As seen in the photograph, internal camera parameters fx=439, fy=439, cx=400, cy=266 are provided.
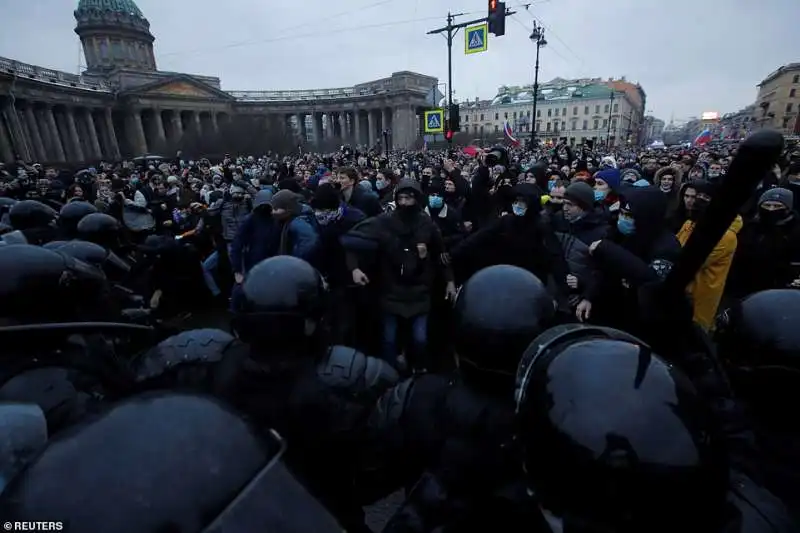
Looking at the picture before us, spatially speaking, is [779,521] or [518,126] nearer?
[779,521]

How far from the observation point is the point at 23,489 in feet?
2.14

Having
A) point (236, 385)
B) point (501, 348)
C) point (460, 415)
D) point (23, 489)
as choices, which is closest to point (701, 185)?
point (501, 348)

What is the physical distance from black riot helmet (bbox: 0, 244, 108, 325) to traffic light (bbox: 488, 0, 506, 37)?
11.7 metres

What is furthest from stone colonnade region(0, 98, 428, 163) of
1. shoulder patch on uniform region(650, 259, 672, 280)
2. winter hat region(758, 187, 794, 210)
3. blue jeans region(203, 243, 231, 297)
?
shoulder patch on uniform region(650, 259, 672, 280)

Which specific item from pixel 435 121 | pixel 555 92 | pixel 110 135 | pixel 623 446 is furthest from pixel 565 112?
pixel 623 446

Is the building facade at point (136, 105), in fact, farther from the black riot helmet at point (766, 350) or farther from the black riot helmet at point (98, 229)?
the black riot helmet at point (766, 350)

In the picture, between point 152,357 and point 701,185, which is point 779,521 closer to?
point 152,357

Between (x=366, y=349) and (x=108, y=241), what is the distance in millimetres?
2654

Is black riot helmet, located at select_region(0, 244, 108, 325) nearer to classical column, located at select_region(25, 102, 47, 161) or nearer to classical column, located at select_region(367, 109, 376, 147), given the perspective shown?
classical column, located at select_region(25, 102, 47, 161)

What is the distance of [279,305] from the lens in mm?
1903

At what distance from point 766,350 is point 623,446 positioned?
44.5 inches

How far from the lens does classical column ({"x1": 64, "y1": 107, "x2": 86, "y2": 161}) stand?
146 ft

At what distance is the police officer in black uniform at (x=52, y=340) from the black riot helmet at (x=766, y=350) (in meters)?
2.33

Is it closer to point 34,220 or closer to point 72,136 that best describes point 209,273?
point 34,220
